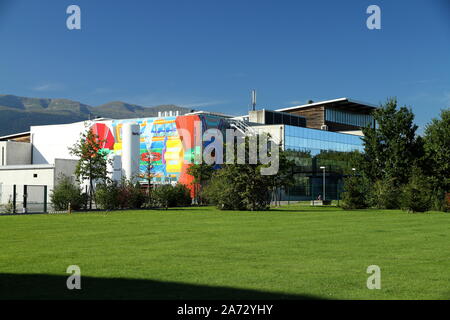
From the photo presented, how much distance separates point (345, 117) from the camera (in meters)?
122

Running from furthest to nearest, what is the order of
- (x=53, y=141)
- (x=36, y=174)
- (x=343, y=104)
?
(x=343, y=104) → (x=53, y=141) → (x=36, y=174)

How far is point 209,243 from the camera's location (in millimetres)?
19891

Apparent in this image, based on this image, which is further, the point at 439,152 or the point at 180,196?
the point at 180,196

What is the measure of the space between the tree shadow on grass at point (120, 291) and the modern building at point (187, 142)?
56.0m

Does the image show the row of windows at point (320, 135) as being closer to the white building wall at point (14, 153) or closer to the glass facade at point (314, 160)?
the glass facade at point (314, 160)

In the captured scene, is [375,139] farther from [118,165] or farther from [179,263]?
[179,263]

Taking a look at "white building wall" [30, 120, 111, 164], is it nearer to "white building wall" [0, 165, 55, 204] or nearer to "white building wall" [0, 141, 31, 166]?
"white building wall" [0, 141, 31, 166]

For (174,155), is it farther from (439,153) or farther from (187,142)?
(439,153)

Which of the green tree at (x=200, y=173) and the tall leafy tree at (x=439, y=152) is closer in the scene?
the tall leafy tree at (x=439, y=152)

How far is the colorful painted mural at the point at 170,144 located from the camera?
280 ft

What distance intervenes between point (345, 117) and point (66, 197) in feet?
265

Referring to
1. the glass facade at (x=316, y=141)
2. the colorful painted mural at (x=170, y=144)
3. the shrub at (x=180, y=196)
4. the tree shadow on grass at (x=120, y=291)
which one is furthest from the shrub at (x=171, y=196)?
the tree shadow on grass at (x=120, y=291)

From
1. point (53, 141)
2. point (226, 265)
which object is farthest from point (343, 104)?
point (226, 265)

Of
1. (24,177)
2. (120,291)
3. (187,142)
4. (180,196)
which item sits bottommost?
(120,291)
